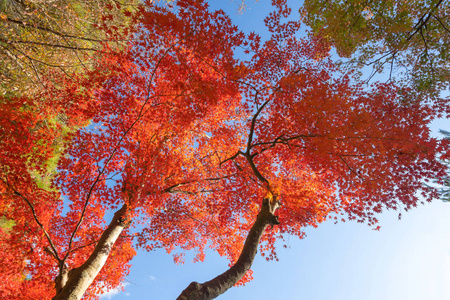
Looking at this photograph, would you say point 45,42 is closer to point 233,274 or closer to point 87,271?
point 87,271

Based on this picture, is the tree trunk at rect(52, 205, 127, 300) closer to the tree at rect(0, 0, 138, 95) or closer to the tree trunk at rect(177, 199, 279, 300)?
the tree trunk at rect(177, 199, 279, 300)

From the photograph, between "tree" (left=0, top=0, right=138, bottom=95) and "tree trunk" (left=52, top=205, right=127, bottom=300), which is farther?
"tree" (left=0, top=0, right=138, bottom=95)

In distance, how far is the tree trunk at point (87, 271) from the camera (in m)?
4.77

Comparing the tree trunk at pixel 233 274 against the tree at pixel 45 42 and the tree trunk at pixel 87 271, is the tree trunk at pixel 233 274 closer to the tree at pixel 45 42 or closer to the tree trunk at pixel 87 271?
the tree trunk at pixel 87 271

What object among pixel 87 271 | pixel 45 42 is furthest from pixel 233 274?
pixel 45 42

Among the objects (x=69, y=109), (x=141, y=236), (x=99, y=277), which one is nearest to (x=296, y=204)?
(x=141, y=236)

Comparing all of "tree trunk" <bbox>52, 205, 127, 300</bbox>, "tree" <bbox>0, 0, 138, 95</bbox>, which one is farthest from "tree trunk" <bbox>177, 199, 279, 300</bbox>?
"tree" <bbox>0, 0, 138, 95</bbox>

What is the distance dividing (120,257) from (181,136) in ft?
22.5

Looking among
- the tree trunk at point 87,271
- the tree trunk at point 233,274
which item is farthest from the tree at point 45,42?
the tree trunk at point 233,274

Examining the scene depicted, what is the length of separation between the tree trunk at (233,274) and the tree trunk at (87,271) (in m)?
3.05

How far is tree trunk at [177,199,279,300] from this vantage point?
3596 millimetres

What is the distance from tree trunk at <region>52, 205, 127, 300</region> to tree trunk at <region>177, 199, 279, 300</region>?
3053 millimetres

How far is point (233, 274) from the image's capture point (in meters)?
4.27

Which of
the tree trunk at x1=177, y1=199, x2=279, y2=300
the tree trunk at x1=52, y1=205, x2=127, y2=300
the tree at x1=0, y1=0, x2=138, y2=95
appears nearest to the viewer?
the tree trunk at x1=177, y1=199, x2=279, y2=300
